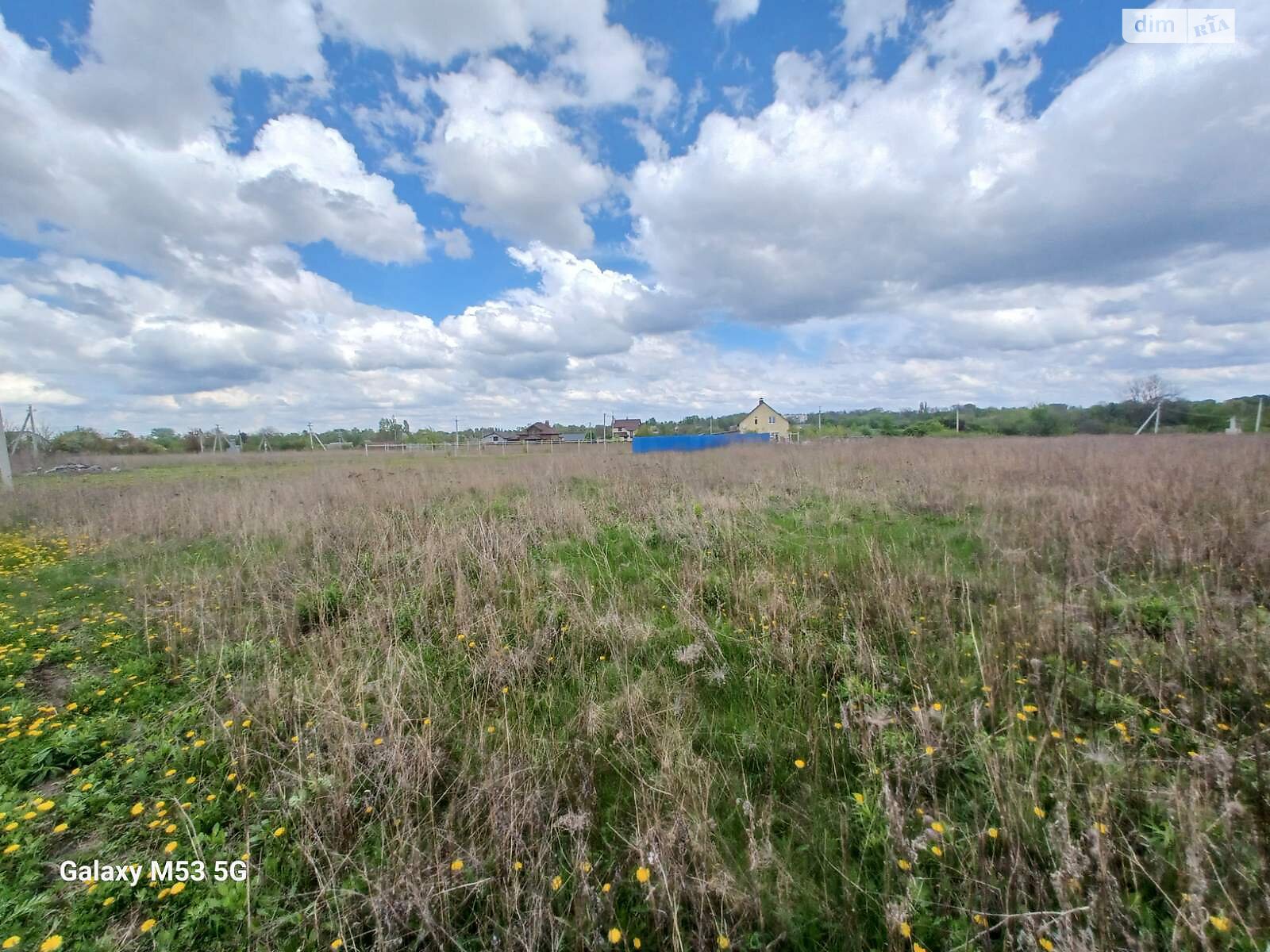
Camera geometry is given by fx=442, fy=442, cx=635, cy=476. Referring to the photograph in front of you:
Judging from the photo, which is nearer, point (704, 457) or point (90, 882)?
point (90, 882)

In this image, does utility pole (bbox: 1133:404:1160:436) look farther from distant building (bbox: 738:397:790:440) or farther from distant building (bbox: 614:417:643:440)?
distant building (bbox: 614:417:643:440)

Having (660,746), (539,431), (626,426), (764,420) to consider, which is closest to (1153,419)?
(764,420)

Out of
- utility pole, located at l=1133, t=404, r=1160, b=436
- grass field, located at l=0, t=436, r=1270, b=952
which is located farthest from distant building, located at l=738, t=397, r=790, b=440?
grass field, located at l=0, t=436, r=1270, b=952

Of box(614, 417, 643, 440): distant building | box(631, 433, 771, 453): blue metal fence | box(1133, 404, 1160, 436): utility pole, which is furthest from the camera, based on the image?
box(614, 417, 643, 440): distant building

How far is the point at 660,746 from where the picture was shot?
215 centimetres

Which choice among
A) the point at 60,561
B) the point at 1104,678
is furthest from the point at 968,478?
the point at 60,561

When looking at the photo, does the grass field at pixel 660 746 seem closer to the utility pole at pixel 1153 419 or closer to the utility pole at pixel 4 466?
the utility pole at pixel 4 466

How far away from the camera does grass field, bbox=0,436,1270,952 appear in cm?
155

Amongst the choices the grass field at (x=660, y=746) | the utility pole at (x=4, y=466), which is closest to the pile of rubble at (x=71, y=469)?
the utility pole at (x=4, y=466)

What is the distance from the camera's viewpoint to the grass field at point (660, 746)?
5.08 ft

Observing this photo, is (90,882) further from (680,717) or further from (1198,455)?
(1198,455)

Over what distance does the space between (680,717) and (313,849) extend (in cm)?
174

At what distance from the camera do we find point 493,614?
3.61 metres

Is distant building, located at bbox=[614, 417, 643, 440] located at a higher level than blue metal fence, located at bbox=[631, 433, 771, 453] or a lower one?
higher
